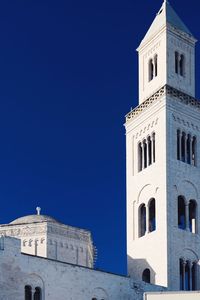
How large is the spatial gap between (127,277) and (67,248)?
8695 mm

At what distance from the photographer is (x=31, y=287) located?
4175 centimetres

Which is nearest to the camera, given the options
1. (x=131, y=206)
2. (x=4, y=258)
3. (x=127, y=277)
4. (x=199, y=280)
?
(x=4, y=258)

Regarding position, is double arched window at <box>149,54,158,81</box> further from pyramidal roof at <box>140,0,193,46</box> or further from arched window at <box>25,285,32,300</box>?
arched window at <box>25,285,32,300</box>

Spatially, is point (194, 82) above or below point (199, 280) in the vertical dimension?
above

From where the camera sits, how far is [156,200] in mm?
50375

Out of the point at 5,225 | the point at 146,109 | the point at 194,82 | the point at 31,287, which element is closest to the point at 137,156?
the point at 146,109

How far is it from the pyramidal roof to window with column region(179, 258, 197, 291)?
1592cm

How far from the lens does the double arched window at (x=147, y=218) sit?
5119cm

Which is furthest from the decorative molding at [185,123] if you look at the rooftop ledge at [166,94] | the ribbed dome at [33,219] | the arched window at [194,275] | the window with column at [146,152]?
the ribbed dome at [33,219]

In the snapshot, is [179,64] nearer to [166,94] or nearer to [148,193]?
[166,94]

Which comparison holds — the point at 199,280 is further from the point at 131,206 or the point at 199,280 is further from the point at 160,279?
the point at 131,206

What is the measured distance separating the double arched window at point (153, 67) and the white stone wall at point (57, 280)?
1496cm

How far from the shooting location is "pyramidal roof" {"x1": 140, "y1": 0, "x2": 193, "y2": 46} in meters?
54.0

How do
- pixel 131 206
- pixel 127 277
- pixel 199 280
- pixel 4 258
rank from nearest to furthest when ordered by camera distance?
pixel 4 258
pixel 127 277
pixel 199 280
pixel 131 206
